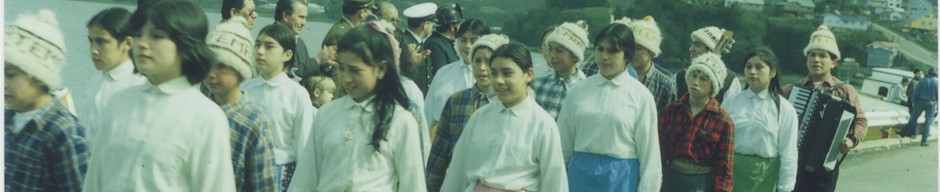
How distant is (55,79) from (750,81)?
13.8 ft

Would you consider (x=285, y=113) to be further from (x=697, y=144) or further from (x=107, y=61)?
(x=697, y=144)

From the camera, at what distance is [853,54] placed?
18.2m

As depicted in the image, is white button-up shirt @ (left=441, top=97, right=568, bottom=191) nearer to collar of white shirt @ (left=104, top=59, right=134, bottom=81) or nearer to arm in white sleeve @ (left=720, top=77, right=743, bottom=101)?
collar of white shirt @ (left=104, top=59, right=134, bottom=81)

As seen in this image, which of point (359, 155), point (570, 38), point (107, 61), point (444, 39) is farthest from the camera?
point (444, 39)

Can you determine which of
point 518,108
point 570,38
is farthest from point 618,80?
point 518,108

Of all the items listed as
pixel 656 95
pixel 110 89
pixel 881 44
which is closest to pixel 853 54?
pixel 881 44

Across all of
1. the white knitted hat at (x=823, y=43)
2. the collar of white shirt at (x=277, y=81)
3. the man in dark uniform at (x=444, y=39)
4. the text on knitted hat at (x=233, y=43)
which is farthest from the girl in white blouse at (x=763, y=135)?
the text on knitted hat at (x=233, y=43)

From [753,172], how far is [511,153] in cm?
239

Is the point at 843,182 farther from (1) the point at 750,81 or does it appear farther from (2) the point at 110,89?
(2) the point at 110,89

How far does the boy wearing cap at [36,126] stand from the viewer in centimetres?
354

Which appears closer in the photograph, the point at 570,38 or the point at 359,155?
the point at 359,155

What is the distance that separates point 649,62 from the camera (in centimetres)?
659

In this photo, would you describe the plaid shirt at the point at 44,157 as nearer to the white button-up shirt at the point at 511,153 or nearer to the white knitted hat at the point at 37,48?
the white knitted hat at the point at 37,48

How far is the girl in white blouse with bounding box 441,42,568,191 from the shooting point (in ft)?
14.9
